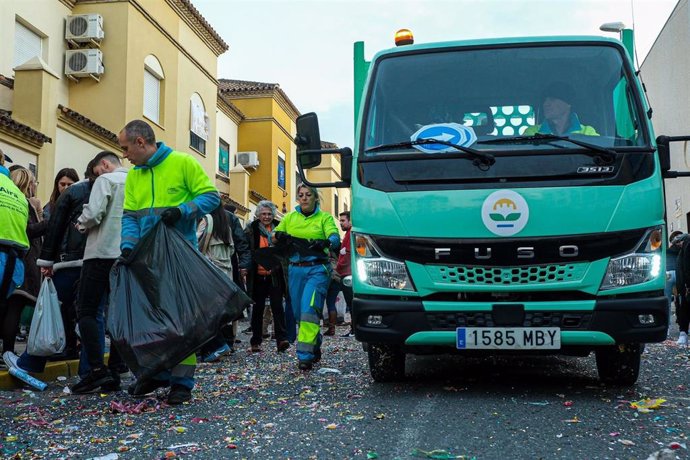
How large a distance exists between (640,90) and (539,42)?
792 mm

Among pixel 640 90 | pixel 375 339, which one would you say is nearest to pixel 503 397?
pixel 375 339

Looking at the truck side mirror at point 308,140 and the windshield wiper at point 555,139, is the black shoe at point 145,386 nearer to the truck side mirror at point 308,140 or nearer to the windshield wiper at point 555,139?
the truck side mirror at point 308,140

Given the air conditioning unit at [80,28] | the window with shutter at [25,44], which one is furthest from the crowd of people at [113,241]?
the air conditioning unit at [80,28]

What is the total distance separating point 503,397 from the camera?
532cm

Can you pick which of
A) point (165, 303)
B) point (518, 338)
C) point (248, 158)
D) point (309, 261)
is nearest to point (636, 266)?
point (518, 338)

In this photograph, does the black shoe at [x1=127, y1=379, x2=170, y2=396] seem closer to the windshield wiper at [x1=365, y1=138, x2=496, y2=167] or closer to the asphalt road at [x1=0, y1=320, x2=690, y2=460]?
the asphalt road at [x1=0, y1=320, x2=690, y2=460]

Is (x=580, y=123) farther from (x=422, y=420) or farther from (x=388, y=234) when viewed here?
(x=422, y=420)

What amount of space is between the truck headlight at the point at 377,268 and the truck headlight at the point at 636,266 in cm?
125

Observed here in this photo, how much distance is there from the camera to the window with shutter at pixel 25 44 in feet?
53.3

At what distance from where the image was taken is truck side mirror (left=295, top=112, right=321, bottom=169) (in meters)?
5.89

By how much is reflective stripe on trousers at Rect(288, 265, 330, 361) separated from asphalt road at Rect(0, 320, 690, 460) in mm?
348

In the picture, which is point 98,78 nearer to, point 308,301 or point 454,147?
point 308,301

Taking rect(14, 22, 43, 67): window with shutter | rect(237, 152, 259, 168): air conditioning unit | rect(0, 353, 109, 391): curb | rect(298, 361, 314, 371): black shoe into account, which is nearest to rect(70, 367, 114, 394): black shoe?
rect(0, 353, 109, 391): curb

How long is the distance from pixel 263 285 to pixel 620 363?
4.79 m
